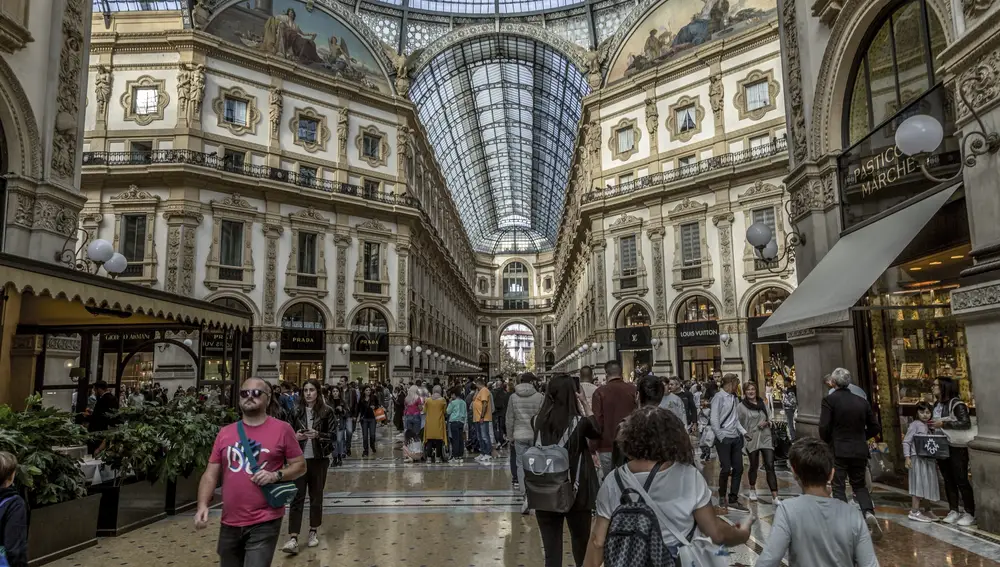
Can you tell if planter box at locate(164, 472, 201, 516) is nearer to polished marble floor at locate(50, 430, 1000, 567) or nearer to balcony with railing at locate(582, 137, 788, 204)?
polished marble floor at locate(50, 430, 1000, 567)

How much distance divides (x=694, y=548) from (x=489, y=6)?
127 ft

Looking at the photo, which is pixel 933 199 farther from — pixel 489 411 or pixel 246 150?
pixel 246 150

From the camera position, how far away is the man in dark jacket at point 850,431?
19.6 ft

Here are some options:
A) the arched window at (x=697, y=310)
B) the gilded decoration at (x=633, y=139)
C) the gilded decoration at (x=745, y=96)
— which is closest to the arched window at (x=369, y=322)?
the arched window at (x=697, y=310)

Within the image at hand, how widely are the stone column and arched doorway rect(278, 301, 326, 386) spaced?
13.6 feet

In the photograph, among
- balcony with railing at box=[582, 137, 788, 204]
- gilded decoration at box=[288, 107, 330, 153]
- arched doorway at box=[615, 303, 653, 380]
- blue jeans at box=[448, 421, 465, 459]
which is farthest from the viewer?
arched doorway at box=[615, 303, 653, 380]

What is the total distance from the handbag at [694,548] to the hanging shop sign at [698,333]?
25609 millimetres

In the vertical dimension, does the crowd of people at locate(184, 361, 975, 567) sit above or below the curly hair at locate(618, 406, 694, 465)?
below

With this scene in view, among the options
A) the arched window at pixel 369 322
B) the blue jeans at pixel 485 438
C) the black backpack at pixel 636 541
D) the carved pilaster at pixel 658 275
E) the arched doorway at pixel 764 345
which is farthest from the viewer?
the arched window at pixel 369 322

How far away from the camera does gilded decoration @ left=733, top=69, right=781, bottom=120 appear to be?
1038 inches

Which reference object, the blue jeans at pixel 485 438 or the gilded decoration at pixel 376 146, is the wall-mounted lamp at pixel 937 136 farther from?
the gilded decoration at pixel 376 146

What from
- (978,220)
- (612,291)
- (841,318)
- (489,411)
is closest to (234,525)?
(841,318)

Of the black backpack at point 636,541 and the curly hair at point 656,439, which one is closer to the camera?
the black backpack at point 636,541

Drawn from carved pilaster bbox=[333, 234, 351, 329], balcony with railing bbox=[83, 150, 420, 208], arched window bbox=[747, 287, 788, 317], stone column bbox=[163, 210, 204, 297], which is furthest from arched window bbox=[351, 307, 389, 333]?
arched window bbox=[747, 287, 788, 317]
